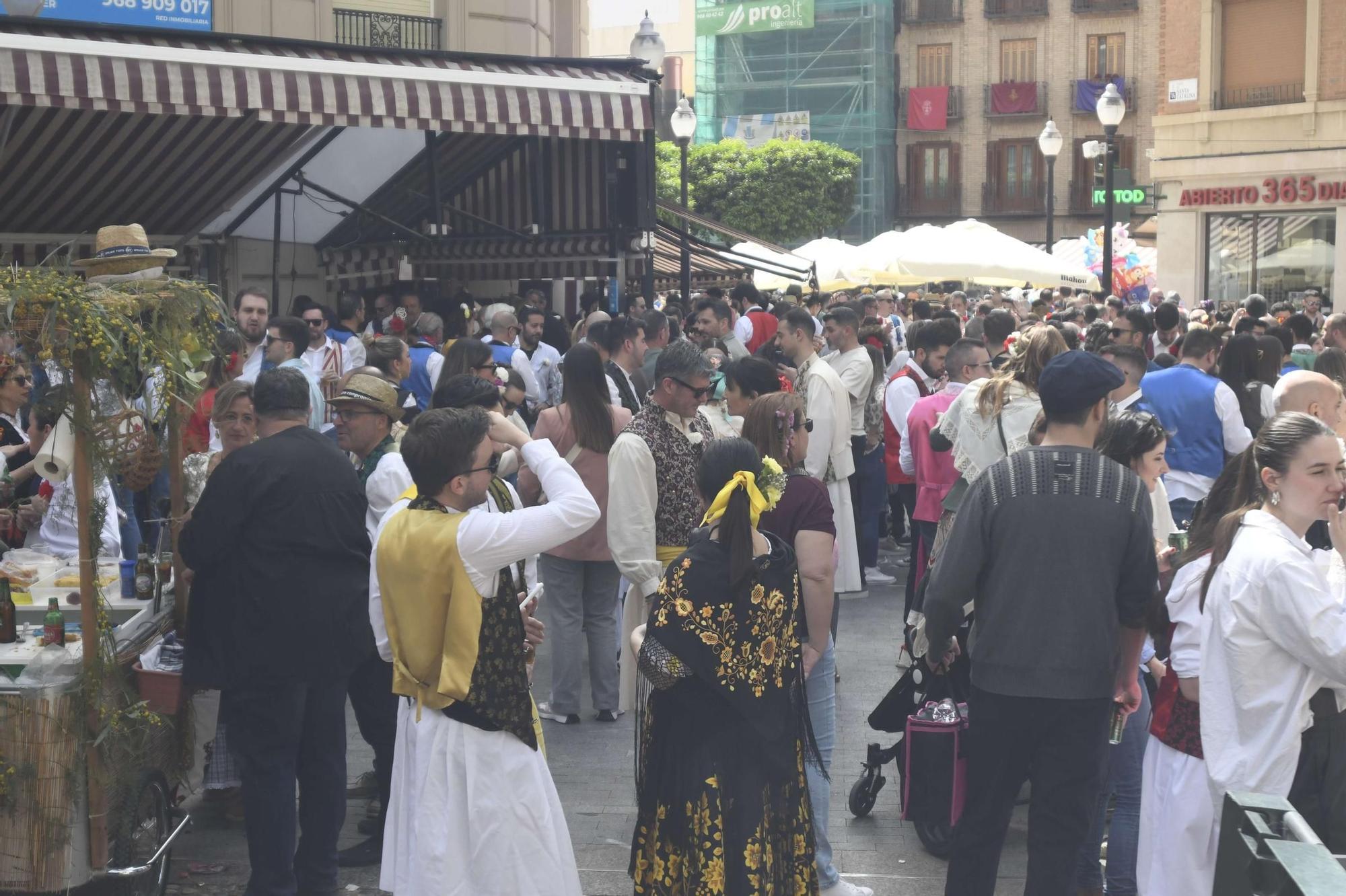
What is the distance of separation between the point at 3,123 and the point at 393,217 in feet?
16.4

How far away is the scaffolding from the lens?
189ft

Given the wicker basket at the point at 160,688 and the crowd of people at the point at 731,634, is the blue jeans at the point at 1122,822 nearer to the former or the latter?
the crowd of people at the point at 731,634

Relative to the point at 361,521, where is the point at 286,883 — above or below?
below

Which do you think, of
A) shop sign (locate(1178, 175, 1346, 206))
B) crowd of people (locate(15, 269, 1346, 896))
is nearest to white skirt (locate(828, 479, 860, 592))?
crowd of people (locate(15, 269, 1346, 896))

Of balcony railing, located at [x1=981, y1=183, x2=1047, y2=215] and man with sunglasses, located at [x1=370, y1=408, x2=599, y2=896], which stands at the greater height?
balcony railing, located at [x1=981, y1=183, x2=1047, y2=215]

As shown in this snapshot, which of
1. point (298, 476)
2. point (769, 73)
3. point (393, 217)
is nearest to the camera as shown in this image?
point (298, 476)

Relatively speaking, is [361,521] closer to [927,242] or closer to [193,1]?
[193,1]

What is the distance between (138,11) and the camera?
16.2 metres

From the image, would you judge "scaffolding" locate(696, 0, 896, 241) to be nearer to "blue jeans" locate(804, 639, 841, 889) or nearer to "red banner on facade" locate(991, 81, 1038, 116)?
"red banner on facade" locate(991, 81, 1038, 116)

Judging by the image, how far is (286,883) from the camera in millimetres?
5121

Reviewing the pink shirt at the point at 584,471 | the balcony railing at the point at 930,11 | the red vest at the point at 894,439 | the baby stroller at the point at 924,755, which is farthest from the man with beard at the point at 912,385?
the balcony railing at the point at 930,11

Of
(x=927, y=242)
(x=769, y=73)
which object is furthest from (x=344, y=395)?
(x=769, y=73)

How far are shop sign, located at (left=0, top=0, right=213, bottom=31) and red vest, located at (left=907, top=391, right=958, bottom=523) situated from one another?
999cm

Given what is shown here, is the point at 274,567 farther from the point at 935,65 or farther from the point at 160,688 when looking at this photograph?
the point at 935,65
